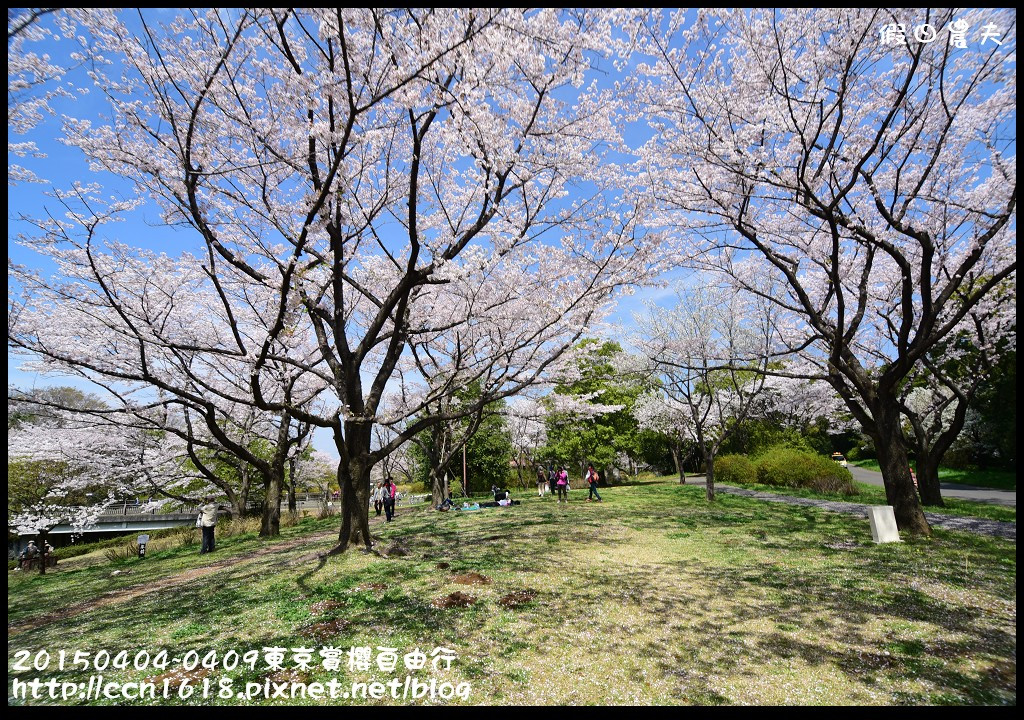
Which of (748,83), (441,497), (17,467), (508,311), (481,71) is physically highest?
(748,83)

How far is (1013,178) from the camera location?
27.4ft

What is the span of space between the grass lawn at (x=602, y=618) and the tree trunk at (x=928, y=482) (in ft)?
18.7

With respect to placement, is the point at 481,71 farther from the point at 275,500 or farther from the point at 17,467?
the point at 17,467

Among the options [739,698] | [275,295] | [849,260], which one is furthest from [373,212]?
[849,260]

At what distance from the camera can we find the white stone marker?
8477 mm

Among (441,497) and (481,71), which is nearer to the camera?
(481,71)

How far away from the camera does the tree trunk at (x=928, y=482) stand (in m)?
13.3

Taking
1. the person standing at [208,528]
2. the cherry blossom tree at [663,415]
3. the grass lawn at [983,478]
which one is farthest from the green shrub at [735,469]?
the person standing at [208,528]

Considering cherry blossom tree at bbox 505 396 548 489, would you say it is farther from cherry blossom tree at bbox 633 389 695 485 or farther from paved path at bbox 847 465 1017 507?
paved path at bbox 847 465 1017 507

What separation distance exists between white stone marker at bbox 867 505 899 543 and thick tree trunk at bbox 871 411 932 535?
30.4 inches

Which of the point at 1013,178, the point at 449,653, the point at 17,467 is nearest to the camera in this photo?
the point at 449,653

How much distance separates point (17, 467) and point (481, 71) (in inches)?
1060

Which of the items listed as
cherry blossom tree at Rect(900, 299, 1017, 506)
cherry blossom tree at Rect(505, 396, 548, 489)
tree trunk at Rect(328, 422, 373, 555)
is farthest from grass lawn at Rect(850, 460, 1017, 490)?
tree trunk at Rect(328, 422, 373, 555)
